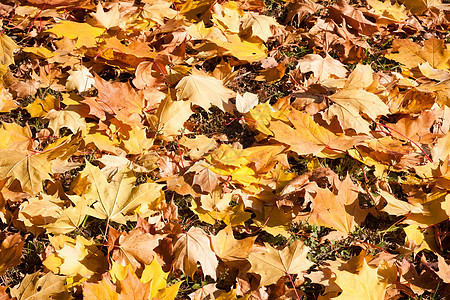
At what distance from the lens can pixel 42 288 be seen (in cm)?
174

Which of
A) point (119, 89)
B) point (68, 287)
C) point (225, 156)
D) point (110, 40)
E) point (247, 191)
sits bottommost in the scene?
point (68, 287)

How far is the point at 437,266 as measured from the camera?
1.97 m

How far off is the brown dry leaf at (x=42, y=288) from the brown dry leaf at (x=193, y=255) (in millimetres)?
485

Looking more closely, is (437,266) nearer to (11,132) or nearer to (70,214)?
(70,214)

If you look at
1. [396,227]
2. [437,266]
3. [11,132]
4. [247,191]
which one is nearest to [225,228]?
[247,191]

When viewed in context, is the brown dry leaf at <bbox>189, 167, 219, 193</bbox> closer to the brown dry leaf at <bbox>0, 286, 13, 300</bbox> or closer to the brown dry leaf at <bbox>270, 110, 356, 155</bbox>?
the brown dry leaf at <bbox>270, 110, 356, 155</bbox>

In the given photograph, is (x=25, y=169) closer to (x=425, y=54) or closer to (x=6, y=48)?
(x=6, y=48)

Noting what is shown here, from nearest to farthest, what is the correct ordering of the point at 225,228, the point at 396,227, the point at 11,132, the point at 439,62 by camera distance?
the point at 225,228, the point at 396,227, the point at 11,132, the point at 439,62

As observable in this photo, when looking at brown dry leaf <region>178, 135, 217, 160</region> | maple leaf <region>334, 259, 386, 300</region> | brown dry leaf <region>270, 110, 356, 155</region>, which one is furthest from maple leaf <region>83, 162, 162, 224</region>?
maple leaf <region>334, 259, 386, 300</region>

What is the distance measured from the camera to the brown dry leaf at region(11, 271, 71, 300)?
172 cm

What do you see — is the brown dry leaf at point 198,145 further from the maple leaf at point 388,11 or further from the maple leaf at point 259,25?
the maple leaf at point 388,11

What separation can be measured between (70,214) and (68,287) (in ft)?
1.08

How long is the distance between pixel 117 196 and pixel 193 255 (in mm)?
474

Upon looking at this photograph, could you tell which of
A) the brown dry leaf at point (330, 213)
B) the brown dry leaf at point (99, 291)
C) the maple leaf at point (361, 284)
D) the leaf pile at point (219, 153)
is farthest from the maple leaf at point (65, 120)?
the maple leaf at point (361, 284)
